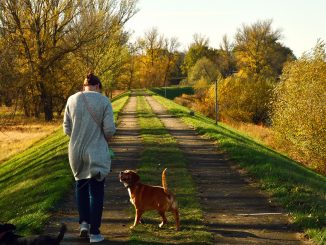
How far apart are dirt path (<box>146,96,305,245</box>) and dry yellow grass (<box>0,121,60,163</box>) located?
36.7 feet

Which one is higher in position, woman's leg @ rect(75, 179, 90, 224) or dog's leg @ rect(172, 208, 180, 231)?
woman's leg @ rect(75, 179, 90, 224)

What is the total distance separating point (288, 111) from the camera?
24.7 m

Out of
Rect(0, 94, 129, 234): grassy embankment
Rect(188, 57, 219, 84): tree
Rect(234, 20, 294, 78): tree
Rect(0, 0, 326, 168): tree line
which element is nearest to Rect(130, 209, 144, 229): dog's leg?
Rect(0, 94, 129, 234): grassy embankment

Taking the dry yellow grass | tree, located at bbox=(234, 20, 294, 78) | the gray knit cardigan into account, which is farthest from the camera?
tree, located at bbox=(234, 20, 294, 78)

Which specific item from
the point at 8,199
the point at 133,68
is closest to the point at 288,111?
the point at 8,199

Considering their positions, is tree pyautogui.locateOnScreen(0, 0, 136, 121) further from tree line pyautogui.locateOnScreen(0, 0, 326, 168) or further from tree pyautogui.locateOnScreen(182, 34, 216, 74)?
tree pyautogui.locateOnScreen(182, 34, 216, 74)

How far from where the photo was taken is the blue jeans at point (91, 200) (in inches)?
220

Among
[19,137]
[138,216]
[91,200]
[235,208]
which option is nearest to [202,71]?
[19,137]

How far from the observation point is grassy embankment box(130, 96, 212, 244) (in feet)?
19.5

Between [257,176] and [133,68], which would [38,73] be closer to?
[257,176]

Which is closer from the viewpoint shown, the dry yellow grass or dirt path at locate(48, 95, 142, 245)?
dirt path at locate(48, 95, 142, 245)

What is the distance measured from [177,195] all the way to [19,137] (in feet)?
69.3

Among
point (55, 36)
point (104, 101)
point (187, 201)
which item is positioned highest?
point (55, 36)

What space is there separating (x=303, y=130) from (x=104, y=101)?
754 inches
